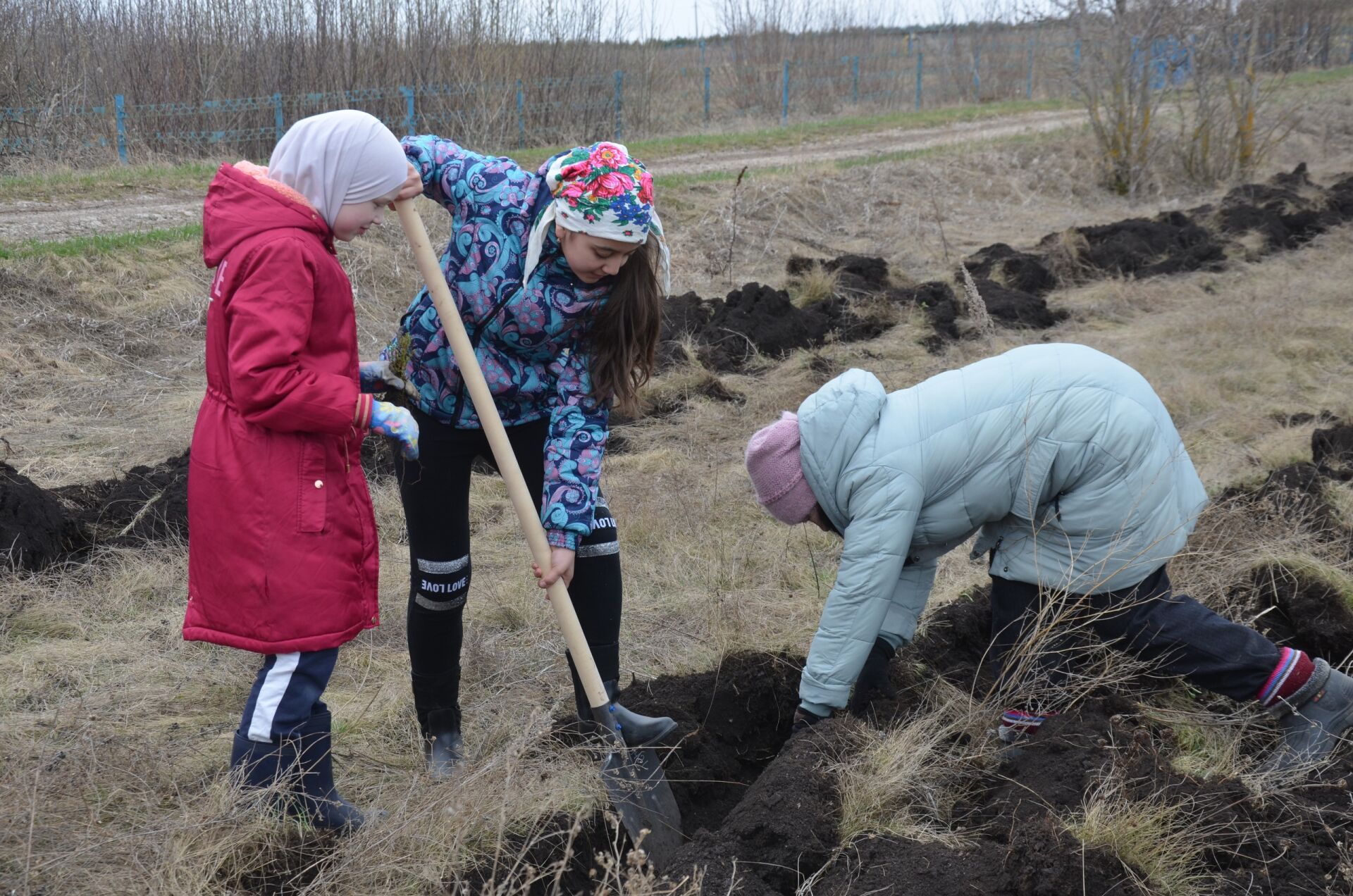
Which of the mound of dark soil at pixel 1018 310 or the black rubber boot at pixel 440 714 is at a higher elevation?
the mound of dark soil at pixel 1018 310

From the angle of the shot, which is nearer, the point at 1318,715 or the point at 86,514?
the point at 1318,715

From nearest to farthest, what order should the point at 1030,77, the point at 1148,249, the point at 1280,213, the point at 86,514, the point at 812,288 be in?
the point at 86,514 → the point at 812,288 → the point at 1148,249 → the point at 1280,213 → the point at 1030,77

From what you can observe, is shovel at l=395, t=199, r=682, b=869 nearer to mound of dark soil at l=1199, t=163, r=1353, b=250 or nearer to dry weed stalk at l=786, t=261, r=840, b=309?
dry weed stalk at l=786, t=261, r=840, b=309

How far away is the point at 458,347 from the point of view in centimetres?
256

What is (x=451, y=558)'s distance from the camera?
290cm

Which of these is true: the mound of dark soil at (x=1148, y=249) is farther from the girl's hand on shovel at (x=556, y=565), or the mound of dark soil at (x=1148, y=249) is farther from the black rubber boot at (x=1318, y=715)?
the girl's hand on shovel at (x=556, y=565)

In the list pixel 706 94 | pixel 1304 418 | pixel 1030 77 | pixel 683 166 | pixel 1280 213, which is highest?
pixel 1030 77

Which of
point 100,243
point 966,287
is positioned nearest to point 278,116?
point 100,243

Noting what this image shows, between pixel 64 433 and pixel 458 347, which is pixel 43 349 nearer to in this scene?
pixel 64 433

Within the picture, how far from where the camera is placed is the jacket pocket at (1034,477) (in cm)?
281

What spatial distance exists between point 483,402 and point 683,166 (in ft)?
44.3

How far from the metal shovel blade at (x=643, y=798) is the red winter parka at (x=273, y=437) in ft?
2.57

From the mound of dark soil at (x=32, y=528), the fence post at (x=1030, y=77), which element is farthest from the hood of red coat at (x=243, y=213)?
the fence post at (x=1030, y=77)

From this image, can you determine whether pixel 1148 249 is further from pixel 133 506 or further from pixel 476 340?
pixel 476 340
